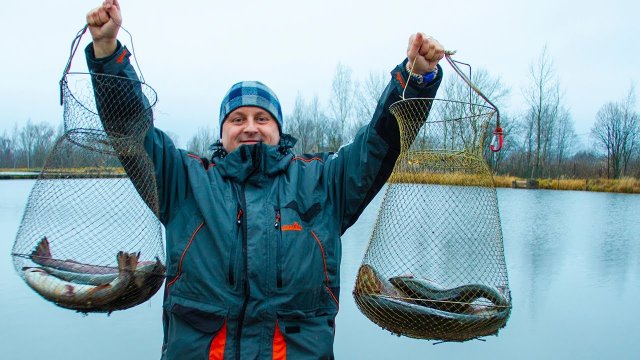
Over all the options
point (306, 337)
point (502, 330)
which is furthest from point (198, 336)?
point (502, 330)

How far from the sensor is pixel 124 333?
3820 mm

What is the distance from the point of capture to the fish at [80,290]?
1818 millimetres

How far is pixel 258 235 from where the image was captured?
5.48 feet

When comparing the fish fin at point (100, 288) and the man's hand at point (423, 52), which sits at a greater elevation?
the man's hand at point (423, 52)

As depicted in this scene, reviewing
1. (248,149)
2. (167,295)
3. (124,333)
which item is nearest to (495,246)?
(248,149)

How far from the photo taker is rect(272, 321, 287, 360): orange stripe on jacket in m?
1.63

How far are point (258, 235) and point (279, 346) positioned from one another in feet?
1.23

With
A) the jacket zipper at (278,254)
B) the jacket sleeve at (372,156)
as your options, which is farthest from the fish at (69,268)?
the jacket sleeve at (372,156)

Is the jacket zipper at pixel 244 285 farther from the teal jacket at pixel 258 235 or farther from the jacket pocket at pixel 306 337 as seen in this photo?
the jacket pocket at pixel 306 337

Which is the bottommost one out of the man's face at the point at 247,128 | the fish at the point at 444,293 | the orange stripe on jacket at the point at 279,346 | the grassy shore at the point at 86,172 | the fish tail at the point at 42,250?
the orange stripe on jacket at the point at 279,346

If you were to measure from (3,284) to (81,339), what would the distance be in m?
1.81

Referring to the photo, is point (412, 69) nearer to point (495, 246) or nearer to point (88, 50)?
point (495, 246)

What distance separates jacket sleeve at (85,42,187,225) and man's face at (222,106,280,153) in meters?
0.20

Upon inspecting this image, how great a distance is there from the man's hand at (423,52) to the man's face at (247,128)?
1.94ft
